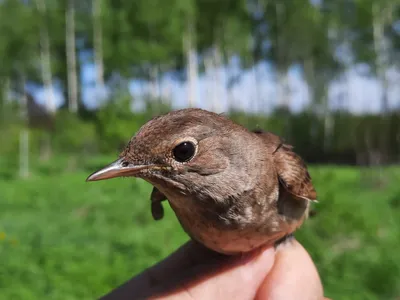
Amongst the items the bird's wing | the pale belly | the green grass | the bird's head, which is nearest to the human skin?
the pale belly

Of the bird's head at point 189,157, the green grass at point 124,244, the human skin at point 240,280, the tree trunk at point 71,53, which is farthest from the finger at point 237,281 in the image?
the tree trunk at point 71,53

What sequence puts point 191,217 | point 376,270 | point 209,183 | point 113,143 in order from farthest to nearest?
point 113,143
point 376,270
point 191,217
point 209,183

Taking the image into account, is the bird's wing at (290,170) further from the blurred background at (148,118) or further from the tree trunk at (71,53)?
the tree trunk at (71,53)

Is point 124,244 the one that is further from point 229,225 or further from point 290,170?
point 229,225

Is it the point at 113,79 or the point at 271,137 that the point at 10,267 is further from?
the point at 113,79

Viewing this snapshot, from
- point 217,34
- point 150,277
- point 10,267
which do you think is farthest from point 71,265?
point 217,34

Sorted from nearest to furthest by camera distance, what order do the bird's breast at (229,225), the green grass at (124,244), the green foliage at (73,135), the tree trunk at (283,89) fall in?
the bird's breast at (229,225), the green grass at (124,244), the green foliage at (73,135), the tree trunk at (283,89)
